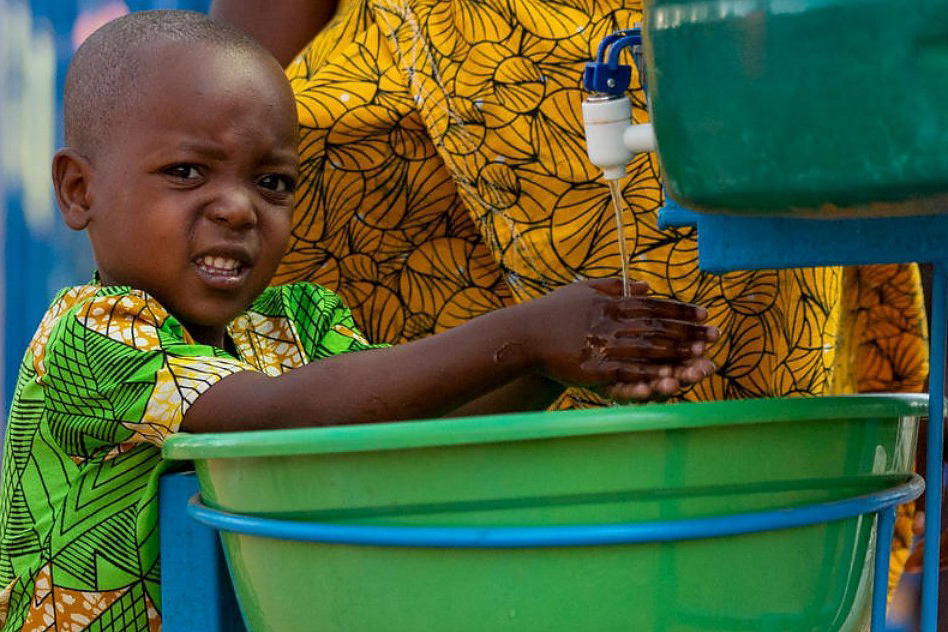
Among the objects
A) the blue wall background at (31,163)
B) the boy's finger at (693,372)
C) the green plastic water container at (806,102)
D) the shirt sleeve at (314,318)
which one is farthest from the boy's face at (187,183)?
the blue wall background at (31,163)

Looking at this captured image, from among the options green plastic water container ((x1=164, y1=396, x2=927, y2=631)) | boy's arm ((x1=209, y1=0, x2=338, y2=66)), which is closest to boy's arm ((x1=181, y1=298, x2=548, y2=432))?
green plastic water container ((x1=164, y1=396, x2=927, y2=631))

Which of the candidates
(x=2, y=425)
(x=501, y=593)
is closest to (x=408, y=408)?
(x=501, y=593)

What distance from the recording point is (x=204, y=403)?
1.03m

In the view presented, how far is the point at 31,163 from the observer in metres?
2.18

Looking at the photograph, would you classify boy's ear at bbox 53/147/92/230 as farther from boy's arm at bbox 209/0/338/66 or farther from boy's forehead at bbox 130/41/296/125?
boy's arm at bbox 209/0/338/66

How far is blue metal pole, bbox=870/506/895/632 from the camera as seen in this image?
85 centimetres

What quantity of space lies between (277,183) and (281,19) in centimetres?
52

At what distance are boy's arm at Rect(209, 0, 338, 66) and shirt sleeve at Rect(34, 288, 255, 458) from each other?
71 cm

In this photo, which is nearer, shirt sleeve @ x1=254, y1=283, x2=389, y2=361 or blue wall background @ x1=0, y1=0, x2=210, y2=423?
shirt sleeve @ x1=254, y1=283, x2=389, y2=361

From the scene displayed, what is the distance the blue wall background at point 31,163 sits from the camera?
7.04 feet

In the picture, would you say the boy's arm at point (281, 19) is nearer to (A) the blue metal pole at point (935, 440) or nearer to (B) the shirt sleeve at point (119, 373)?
(B) the shirt sleeve at point (119, 373)

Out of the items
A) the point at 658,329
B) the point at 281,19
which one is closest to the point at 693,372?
the point at 658,329

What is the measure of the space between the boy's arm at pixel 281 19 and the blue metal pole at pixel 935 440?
43.4 inches

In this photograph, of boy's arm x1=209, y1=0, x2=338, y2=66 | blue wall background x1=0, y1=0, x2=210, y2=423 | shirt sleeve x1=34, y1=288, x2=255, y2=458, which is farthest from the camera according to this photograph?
blue wall background x1=0, y1=0, x2=210, y2=423
